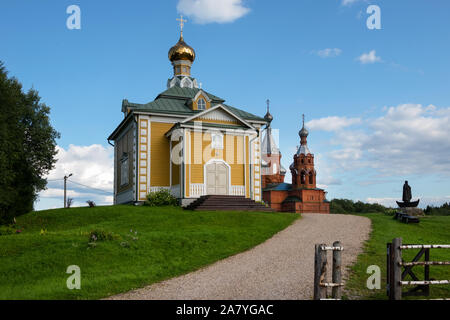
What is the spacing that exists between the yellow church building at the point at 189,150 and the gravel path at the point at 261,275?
8760 millimetres

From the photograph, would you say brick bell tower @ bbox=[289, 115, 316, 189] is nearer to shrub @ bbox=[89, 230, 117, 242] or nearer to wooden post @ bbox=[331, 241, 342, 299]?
shrub @ bbox=[89, 230, 117, 242]

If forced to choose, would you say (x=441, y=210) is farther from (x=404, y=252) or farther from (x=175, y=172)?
(x=404, y=252)

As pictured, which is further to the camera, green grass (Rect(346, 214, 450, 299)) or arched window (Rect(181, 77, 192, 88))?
arched window (Rect(181, 77, 192, 88))

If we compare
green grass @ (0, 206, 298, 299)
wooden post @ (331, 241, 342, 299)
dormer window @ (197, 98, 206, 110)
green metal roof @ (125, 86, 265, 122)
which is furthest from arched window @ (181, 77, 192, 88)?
wooden post @ (331, 241, 342, 299)

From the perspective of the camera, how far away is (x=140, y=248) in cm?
1317

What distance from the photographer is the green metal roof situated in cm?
2719

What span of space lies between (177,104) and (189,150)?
560 cm

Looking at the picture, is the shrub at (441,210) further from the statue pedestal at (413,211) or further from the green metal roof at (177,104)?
the green metal roof at (177,104)

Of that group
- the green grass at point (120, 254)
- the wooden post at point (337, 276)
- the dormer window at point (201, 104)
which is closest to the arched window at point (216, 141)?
the dormer window at point (201, 104)

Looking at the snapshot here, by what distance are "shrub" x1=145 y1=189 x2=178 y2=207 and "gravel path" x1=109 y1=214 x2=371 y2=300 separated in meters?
9.52

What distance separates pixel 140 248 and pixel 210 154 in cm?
1207
